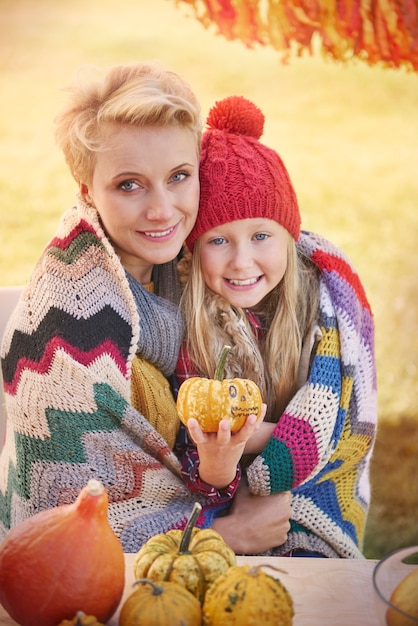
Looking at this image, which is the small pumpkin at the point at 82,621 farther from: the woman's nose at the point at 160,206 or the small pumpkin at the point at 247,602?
the woman's nose at the point at 160,206

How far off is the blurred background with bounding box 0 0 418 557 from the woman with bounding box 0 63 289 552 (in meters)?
2.77

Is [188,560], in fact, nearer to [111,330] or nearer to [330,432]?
[111,330]

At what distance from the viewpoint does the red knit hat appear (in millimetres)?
1705

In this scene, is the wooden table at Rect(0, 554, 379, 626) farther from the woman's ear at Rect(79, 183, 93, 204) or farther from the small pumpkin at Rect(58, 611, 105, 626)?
the woman's ear at Rect(79, 183, 93, 204)

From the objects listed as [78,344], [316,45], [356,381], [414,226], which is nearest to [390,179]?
[414,226]

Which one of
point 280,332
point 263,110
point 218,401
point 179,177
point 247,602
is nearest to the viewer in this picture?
point 247,602

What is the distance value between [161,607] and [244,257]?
96 cm

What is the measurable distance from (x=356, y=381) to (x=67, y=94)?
3.08 feet

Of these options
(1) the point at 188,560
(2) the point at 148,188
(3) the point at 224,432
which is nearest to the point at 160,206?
(2) the point at 148,188

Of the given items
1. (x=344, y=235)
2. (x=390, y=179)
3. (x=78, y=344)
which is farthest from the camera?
(x=390, y=179)

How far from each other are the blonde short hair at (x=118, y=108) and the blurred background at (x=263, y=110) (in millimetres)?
2744

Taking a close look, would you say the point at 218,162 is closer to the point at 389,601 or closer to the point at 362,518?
the point at 362,518

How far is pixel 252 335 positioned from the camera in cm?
185

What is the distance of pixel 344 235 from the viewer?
460cm
